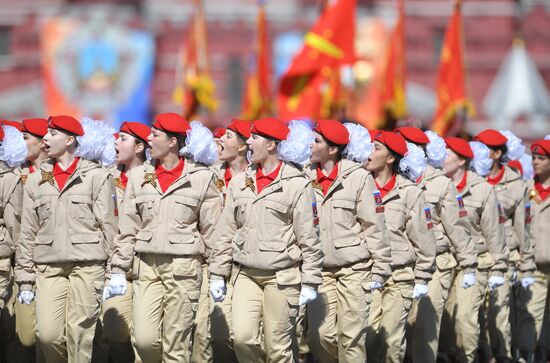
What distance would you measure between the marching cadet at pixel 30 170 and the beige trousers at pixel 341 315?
2547 millimetres

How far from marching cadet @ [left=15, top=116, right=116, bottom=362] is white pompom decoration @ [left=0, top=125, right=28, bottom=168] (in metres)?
0.60

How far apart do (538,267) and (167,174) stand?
5.45 meters

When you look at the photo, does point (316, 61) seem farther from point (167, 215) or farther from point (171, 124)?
point (167, 215)

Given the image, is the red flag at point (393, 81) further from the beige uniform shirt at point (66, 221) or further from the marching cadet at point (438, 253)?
the beige uniform shirt at point (66, 221)

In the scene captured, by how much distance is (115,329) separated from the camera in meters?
11.5

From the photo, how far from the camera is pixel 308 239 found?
10180 mm

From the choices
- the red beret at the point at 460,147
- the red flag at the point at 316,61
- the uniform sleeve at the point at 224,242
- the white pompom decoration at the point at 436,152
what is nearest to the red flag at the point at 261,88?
the red flag at the point at 316,61

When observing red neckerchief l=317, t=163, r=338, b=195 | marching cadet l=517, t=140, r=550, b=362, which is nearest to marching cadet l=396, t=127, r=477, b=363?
red neckerchief l=317, t=163, r=338, b=195

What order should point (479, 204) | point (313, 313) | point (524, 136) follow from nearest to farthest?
1. point (313, 313)
2. point (479, 204)
3. point (524, 136)

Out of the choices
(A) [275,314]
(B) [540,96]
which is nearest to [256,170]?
(A) [275,314]

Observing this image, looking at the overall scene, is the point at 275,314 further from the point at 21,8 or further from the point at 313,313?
the point at 21,8

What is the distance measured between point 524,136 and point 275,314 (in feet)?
107

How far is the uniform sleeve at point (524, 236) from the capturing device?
13812mm

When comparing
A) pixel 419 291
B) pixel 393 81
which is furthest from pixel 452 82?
pixel 419 291
